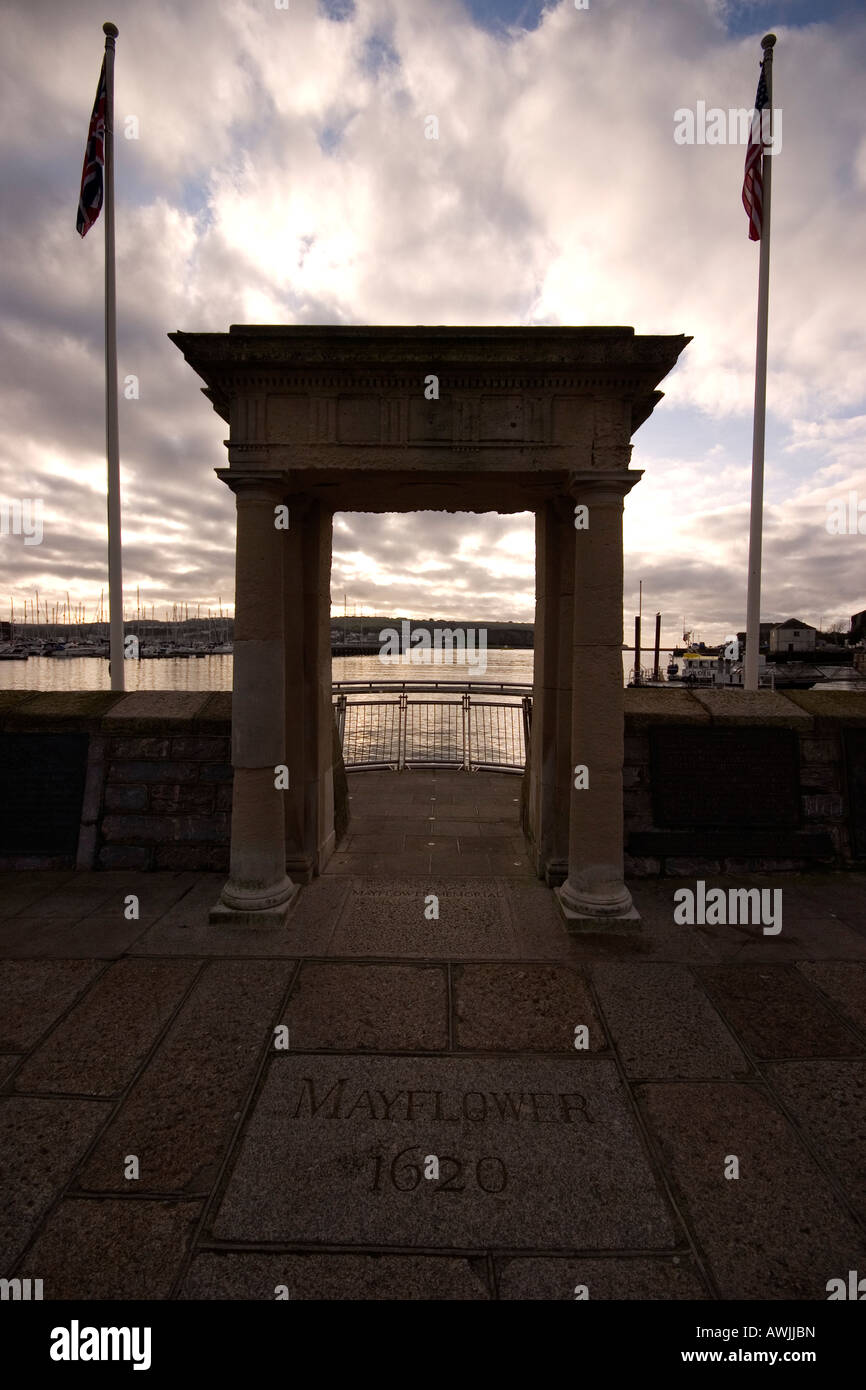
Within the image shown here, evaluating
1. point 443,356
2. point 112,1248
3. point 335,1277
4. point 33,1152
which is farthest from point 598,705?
point 33,1152

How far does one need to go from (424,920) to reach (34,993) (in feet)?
9.47

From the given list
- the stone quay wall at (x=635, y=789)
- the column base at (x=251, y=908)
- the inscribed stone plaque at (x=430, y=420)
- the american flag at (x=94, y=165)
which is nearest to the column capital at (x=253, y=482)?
the inscribed stone plaque at (x=430, y=420)

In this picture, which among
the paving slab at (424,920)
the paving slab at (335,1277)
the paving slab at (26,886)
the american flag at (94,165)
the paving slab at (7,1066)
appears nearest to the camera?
the paving slab at (335,1277)

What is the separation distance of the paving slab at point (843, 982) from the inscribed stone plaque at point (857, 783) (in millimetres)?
2253

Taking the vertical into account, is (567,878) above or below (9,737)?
below

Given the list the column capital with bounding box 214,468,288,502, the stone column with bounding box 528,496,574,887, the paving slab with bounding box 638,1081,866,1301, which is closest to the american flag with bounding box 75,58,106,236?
the column capital with bounding box 214,468,288,502

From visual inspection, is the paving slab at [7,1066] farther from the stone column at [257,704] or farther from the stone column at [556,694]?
the stone column at [556,694]

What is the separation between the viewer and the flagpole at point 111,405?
9023 millimetres

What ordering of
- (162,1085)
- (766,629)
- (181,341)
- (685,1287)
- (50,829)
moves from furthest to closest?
(766,629) < (50,829) < (181,341) < (162,1085) < (685,1287)

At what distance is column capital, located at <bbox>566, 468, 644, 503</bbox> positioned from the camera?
16.7 feet
